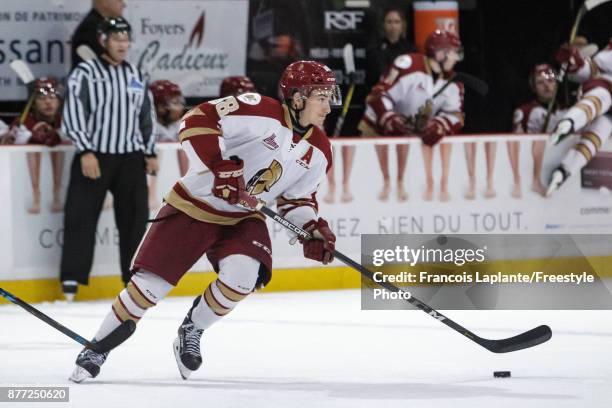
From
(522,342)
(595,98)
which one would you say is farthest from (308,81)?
(595,98)

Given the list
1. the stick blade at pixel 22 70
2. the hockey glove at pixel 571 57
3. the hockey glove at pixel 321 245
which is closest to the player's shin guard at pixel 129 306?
the hockey glove at pixel 321 245

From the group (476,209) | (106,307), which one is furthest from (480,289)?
(106,307)

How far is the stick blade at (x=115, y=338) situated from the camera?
4.38 meters

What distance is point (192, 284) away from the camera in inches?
287

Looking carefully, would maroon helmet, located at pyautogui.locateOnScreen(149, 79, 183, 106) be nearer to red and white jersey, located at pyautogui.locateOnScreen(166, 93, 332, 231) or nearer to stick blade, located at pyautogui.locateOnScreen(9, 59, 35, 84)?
stick blade, located at pyautogui.locateOnScreen(9, 59, 35, 84)

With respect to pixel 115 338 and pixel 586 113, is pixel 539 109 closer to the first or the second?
pixel 586 113

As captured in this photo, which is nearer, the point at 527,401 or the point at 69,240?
the point at 527,401

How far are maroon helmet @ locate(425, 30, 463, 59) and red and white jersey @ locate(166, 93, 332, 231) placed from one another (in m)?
3.36

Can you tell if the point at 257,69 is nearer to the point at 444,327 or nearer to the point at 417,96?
the point at 417,96

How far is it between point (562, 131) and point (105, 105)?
257 centimetres

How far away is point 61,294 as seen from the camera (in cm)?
706

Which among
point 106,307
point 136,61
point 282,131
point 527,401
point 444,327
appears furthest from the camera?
point 136,61

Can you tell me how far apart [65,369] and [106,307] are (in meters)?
2.01

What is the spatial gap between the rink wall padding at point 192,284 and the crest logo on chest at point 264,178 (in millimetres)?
2670
